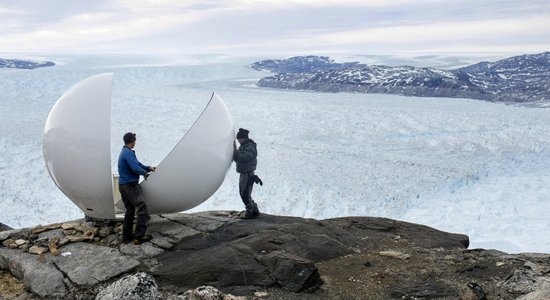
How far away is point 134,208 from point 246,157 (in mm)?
2052

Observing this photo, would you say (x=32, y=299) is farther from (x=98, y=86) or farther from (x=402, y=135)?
(x=402, y=135)

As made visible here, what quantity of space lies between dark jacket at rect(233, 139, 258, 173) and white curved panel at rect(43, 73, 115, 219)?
2.16 meters

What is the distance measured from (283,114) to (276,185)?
12.2 metres

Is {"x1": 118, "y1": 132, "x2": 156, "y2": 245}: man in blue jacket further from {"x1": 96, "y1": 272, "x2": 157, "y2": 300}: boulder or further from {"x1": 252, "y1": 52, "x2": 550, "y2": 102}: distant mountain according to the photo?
{"x1": 252, "y1": 52, "x2": 550, "y2": 102}: distant mountain

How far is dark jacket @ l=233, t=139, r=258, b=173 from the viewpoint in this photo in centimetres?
866

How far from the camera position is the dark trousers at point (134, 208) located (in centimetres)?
754

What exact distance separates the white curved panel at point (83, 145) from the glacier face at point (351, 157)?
6600 millimetres

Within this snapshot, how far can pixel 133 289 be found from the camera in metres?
5.43

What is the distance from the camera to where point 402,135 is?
23.2 m

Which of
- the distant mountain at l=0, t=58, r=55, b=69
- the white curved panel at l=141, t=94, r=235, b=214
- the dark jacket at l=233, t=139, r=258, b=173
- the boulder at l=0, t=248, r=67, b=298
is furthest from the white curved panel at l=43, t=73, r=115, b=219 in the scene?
the distant mountain at l=0, t=58, r=55, b=69

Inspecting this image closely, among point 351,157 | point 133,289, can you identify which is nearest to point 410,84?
point 351,157

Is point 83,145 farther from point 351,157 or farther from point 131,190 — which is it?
point 351,157

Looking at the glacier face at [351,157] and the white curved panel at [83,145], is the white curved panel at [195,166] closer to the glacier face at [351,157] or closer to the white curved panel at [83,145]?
the white curved panel at [83,145]

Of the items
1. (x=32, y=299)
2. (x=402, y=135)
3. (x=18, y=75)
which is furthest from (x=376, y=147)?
(x=18, y=75)
